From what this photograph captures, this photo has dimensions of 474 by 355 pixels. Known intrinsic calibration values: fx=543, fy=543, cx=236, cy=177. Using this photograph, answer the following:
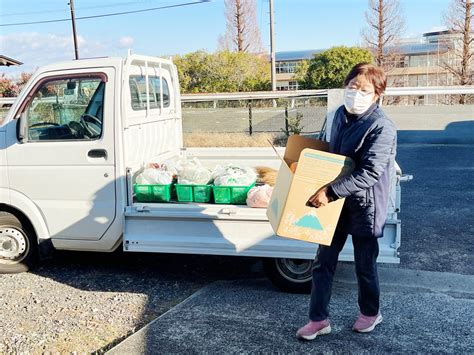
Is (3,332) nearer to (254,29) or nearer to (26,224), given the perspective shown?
(26,224)

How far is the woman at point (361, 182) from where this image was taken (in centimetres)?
331

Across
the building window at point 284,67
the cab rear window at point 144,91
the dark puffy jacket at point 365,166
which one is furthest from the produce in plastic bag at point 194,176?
the building window at point 284,67

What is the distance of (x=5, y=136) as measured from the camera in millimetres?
5070

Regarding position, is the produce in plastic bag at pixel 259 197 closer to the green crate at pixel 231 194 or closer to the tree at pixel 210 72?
the green crate at pixel 231 194

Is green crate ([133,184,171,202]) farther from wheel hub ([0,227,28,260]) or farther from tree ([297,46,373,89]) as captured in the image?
tree ([297,46,373,89])

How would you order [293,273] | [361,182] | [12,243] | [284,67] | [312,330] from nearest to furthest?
[361,182] < [312,330] < [293,273] < [12,243] < [284,67]

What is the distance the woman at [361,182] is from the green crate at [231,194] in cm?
119

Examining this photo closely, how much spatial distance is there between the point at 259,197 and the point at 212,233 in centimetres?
50

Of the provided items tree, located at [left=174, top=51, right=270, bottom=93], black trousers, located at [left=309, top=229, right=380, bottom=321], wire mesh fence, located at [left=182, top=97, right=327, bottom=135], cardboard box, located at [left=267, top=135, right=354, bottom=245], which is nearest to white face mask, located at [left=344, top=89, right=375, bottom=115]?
cardboard box, located at [left=267, top=135, right=354, bottom=245]

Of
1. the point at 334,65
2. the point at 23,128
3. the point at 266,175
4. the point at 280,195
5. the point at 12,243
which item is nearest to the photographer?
the point at 280,195

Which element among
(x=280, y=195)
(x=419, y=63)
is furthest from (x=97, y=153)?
(x=419, y=63)

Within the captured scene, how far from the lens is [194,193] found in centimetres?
483

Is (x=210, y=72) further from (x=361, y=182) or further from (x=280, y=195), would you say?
(x=361, y=182)

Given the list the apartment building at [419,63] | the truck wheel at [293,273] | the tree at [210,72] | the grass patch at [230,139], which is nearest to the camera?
the truck wheel at [293,273]
